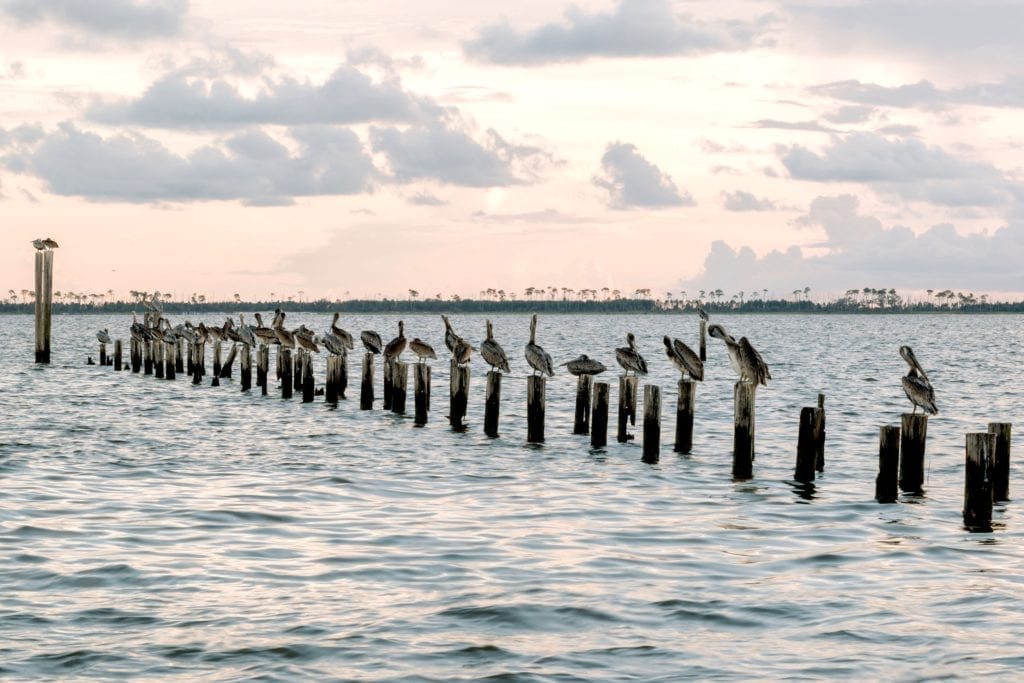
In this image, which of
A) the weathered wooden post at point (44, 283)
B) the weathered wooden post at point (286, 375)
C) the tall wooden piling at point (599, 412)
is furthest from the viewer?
the weathered wooden post at point (44, 283)

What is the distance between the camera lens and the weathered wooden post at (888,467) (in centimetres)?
1588

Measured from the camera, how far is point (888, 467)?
626 inches

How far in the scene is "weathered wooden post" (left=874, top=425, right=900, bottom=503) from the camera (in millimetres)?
15875

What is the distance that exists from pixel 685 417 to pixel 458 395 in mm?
5573

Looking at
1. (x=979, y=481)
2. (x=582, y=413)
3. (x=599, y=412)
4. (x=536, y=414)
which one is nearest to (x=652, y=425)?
(x=599, y=412)

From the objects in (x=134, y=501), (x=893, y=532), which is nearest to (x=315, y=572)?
(x=134, y=501)

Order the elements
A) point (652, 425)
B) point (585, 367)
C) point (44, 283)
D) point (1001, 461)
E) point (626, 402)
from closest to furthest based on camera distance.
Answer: point (1001, 461)
point (652, 425)
point (626, 402)
point (585, 367)
point (44, 283)

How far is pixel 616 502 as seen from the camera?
15.8 meters

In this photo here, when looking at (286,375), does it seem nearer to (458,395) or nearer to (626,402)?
(458,395)

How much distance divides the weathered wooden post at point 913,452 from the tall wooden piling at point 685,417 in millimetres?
4016

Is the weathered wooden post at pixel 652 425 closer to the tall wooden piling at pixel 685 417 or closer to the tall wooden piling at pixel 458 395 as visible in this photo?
the tall wooden piling at pixel 685 417

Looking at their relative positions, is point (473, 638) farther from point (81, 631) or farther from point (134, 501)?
point (134, 501)

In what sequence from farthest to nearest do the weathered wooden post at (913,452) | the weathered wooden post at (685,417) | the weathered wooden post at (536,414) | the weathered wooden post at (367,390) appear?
the weathered wooden post at (367,390) → the weathered wooden post at (536,414) → the weathered wooden post at (685,417) → the weathered wooden post at (913,452)

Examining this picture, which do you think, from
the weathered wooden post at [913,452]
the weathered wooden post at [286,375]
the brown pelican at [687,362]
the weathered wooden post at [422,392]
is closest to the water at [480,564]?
the weathered wooden post at [913,452]
